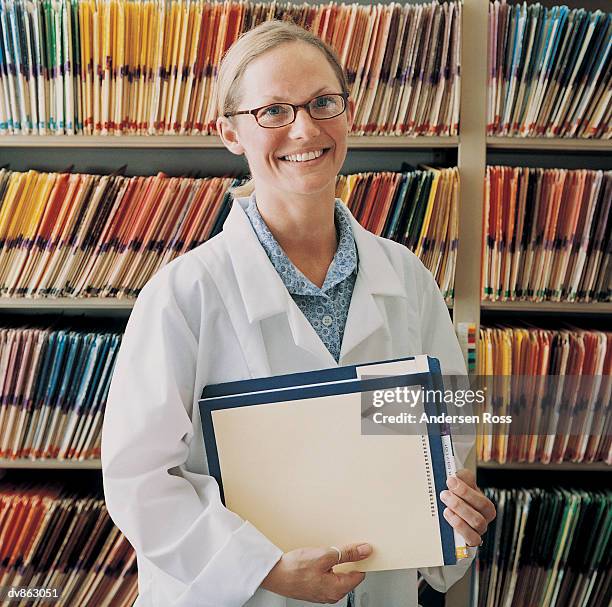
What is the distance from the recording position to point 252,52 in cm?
112

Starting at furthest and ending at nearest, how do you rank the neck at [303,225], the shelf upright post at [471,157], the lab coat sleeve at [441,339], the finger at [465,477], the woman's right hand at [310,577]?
the shelf upright post at [471,157]
the lab coat sleeve at [441,339]
the neck at [303,225]
the finger at [465,477]
the woman's right hand at [310,577]

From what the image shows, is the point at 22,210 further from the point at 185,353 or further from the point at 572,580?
the point at 572,580

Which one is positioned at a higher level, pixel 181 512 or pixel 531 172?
pixel 531 172

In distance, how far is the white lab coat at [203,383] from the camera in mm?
984

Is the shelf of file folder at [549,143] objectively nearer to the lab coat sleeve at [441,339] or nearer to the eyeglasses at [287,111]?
the lab coat sleeve at [441,339]

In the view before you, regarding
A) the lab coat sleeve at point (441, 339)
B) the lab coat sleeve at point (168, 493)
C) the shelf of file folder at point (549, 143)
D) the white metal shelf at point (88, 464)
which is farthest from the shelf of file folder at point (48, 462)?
the shelf of file folder at point (549, 143)

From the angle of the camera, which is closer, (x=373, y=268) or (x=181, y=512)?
(x=181, y=512)

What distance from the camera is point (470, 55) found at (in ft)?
6.30

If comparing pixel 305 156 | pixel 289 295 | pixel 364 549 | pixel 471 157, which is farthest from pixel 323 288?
pixel 471 157

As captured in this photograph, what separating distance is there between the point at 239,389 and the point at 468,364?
1.15m

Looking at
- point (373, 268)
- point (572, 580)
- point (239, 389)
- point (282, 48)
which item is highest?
point (282, 48)

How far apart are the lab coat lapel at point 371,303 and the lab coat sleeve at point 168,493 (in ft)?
0.93

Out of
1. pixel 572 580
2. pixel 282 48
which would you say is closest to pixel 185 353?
pixel 282 48

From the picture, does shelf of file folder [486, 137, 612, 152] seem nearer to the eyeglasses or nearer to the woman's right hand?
the eyeglasses
